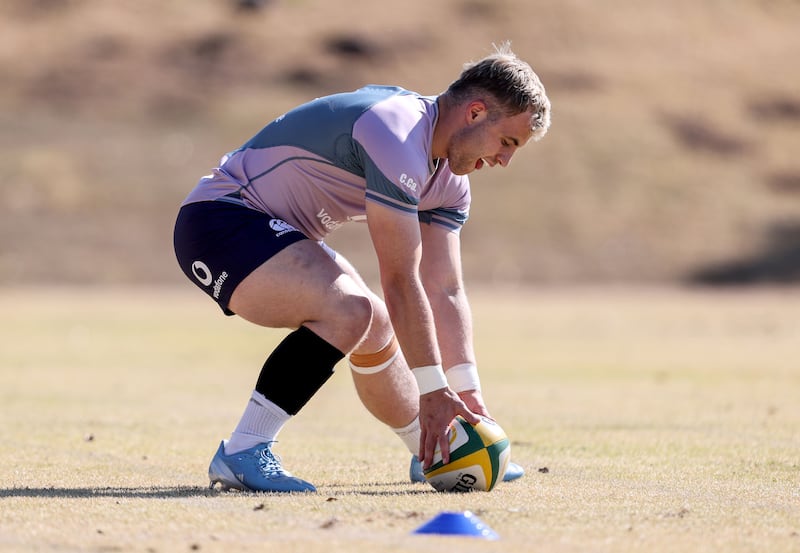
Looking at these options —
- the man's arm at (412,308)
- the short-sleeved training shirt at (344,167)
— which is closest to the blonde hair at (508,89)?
the short-sleeved training shirt at (344,167)

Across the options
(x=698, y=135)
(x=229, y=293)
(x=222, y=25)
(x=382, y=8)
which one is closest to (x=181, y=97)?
(x=222, y=25)

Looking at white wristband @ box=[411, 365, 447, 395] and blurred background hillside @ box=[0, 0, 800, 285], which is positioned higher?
blurred background hillside @ box=[0, 0, 800, 285]

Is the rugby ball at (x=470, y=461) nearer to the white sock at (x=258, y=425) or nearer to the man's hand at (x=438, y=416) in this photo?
the man's hand at (x=438, y=416)

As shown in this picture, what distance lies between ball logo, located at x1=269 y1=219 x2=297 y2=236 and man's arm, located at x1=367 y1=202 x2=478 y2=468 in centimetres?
58

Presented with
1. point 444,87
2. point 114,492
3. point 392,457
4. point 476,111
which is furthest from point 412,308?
point 444,87

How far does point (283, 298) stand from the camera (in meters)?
6.32

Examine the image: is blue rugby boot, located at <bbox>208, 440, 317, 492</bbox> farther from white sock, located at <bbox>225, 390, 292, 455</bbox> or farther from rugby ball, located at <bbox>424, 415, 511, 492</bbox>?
rugby ball, located at <bbox>424, 415, 511, 492</bbox>

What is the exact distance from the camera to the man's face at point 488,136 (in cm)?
620

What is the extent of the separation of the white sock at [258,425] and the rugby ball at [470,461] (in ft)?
2.58

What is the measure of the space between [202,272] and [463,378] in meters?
1.51

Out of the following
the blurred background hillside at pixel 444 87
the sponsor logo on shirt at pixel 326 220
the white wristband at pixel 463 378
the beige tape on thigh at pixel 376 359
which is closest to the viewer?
the sponsor logo on shirt at pixel 326 220

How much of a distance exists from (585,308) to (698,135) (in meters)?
59.8

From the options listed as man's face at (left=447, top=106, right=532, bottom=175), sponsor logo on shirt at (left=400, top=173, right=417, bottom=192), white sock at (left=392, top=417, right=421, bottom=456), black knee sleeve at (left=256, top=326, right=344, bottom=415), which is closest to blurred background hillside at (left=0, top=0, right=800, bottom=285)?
white sock at (left=392, top=417, right=421, bottom=456)

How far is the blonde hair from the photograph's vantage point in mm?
6152
